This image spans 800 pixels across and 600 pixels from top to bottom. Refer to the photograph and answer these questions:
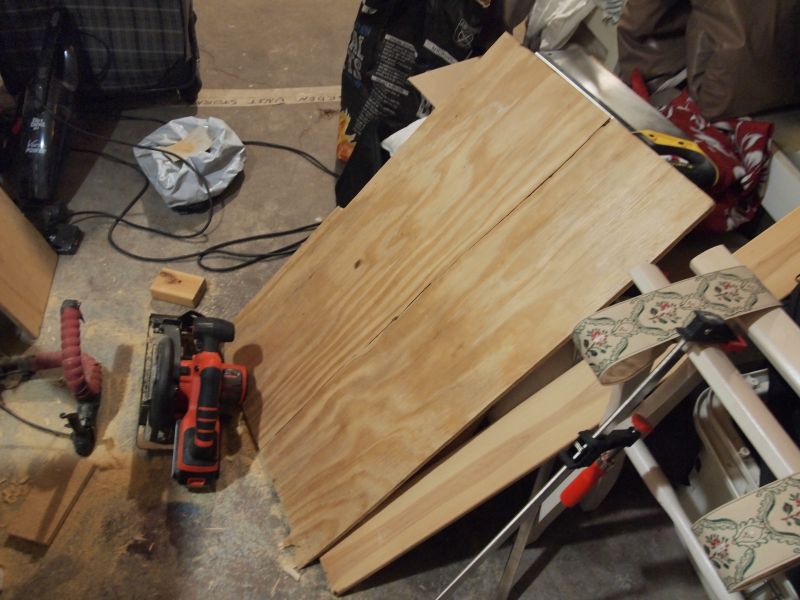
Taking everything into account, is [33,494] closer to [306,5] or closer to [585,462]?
[585,462]

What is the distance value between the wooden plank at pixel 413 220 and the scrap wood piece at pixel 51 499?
1.33 ft

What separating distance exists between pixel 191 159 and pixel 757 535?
1.79 metres

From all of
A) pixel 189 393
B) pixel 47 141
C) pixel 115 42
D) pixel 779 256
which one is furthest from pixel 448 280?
pixel 115 42

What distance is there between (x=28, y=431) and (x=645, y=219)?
1462 millimetres

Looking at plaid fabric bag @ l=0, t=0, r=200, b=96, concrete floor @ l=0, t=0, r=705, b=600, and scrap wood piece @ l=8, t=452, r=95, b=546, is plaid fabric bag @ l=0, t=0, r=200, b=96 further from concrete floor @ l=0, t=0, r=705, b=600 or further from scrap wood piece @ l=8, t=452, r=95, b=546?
scrap wood piece @ l=8, t=452, r=95, b=546

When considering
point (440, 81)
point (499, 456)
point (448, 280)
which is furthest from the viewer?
point (440, 81)

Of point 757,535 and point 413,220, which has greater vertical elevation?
point 757,535

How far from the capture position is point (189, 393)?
139 centimetres

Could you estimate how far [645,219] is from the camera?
99cm

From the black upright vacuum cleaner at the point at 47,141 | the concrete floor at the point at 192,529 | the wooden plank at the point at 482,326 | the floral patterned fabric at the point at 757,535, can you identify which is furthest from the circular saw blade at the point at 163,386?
the floral patterned fabric at the point at 757,535

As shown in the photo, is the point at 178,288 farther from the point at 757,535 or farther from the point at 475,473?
the point at 757,535

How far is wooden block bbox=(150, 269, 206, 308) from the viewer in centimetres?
169

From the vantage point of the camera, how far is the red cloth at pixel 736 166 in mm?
1109

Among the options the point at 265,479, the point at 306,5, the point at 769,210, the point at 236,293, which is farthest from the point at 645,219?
the point at 306,5
